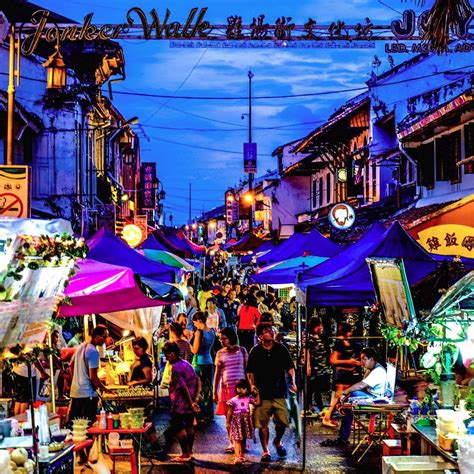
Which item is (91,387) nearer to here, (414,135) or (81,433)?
(81,433)


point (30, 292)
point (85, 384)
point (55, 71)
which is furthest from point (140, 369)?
point (55, 71)

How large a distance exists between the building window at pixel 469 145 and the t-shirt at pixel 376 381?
290 inches

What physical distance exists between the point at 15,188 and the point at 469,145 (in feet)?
34.3

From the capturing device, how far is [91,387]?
12.4 metres

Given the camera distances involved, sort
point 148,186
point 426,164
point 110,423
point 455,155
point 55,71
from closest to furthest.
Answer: point 110,423 → point 55,71 → point 455,155 → point 426,164 → point 148,186

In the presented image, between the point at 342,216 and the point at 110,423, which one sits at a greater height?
the point at 342,216

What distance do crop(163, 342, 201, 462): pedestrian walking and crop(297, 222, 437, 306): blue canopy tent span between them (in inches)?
78.9

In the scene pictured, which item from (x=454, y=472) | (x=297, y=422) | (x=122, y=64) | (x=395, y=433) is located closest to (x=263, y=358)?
(x=297, y=422)

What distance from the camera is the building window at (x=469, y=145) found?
19.5 meters

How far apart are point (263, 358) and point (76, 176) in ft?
60.7

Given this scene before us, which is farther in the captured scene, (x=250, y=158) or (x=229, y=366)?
(x=250, y=158)

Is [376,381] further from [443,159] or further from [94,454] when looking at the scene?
[443,159]

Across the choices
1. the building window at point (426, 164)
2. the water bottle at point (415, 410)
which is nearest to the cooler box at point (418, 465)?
the water bottle at point (415, 410)

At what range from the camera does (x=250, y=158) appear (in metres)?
55.3
